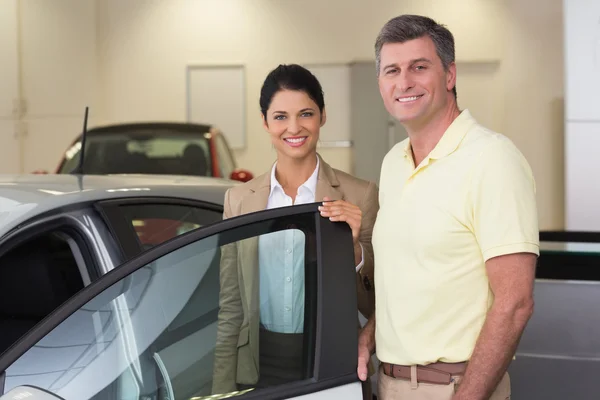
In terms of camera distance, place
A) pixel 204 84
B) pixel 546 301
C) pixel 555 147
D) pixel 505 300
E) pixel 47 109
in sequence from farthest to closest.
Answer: pixel 204 84
pixel 555 147
pixel 47 109
pixel 546 301
pixel 505 300

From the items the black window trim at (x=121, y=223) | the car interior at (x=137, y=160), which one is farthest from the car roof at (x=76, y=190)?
the car interior at (x=137, y=160)

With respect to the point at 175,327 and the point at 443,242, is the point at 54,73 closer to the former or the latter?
the point at 175,327

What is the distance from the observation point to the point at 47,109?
849cm

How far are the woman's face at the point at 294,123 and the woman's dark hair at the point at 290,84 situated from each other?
12 mm

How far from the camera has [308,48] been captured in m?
9.57

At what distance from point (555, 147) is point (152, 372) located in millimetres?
8210

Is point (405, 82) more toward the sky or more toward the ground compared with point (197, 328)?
more toward the sky

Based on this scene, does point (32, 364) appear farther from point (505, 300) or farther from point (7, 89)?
point (7, 89)

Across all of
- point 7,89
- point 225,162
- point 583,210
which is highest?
point 7,89

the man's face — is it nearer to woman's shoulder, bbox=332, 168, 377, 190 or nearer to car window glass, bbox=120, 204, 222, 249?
woman's shoulder, bbox=332, 168, 377, 190

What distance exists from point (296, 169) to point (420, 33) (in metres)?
0.50

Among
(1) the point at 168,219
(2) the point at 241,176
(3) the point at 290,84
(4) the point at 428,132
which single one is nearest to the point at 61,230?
(1) the point at 168,219

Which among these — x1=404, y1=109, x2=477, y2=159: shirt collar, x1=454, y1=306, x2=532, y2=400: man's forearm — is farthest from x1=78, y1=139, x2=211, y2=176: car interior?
Answer: x1=454, y1=306, x2=532, y2=400: man's forearm

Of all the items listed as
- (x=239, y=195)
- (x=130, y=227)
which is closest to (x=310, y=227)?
(x=239, y=195)
